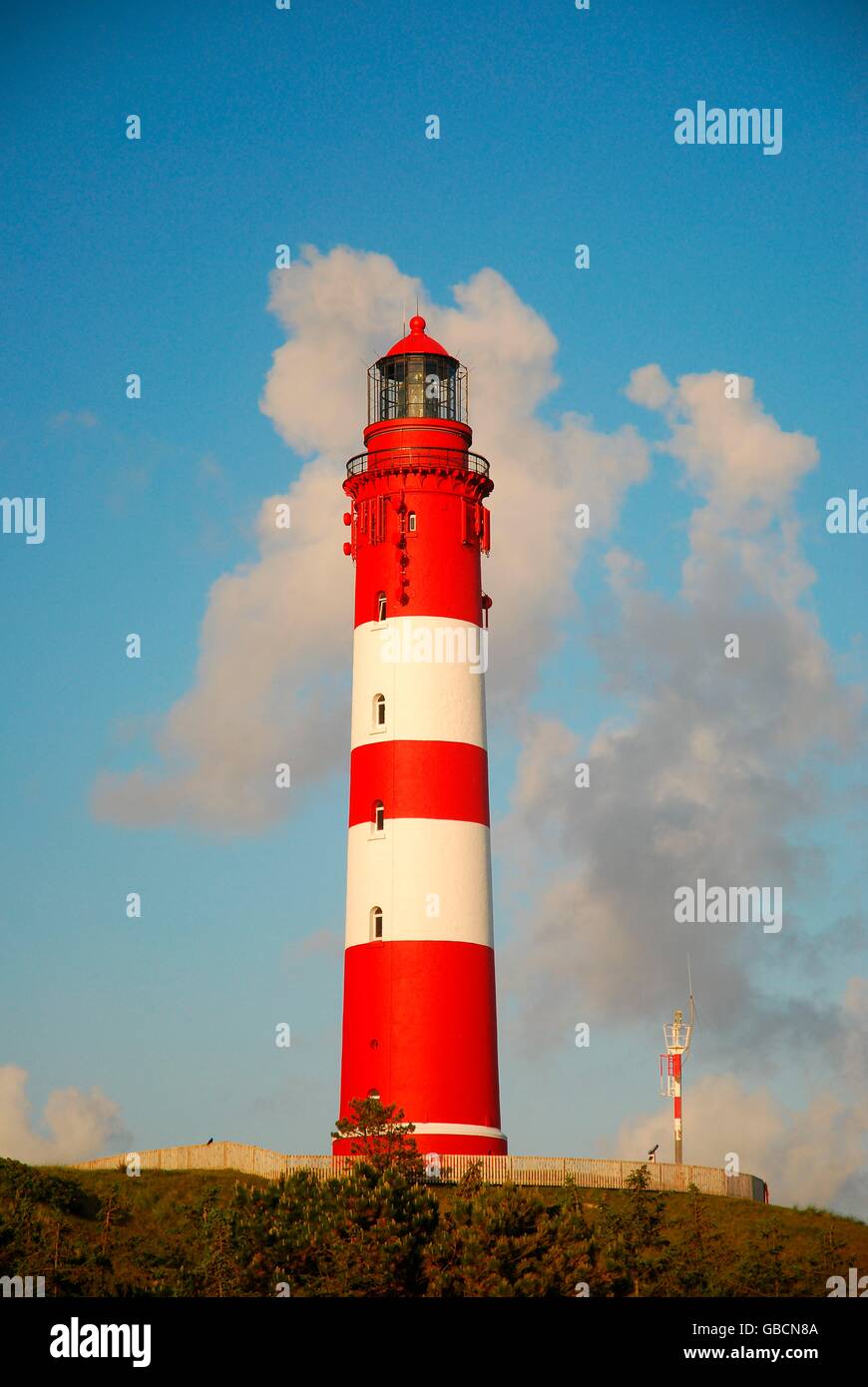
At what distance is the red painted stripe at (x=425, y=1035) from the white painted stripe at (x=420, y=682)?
620 cm

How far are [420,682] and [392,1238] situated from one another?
19.9 metres

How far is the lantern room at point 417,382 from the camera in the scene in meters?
64.1

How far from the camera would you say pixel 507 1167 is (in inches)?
2253

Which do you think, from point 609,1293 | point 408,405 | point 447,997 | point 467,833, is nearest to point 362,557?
point 408,405

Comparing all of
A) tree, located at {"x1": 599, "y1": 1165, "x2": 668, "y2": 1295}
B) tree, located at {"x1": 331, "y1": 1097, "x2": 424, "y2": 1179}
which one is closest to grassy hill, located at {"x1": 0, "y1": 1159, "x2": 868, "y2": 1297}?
tree, located at {"x1": 599, "y1": 1165, "x2": 668, "y2": 1295}

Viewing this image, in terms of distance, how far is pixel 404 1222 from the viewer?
150ft

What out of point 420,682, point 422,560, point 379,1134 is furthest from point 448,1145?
point 422,560

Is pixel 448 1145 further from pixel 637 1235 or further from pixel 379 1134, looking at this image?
pixel 637 1235

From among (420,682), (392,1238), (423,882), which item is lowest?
(392,1238)

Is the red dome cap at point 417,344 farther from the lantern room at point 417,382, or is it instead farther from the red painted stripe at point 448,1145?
the red painted stripe at point 448,1145

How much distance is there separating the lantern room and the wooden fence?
72.3ft

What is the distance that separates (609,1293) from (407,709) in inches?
796

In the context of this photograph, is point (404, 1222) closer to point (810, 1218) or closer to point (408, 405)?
point (810, 1218)
